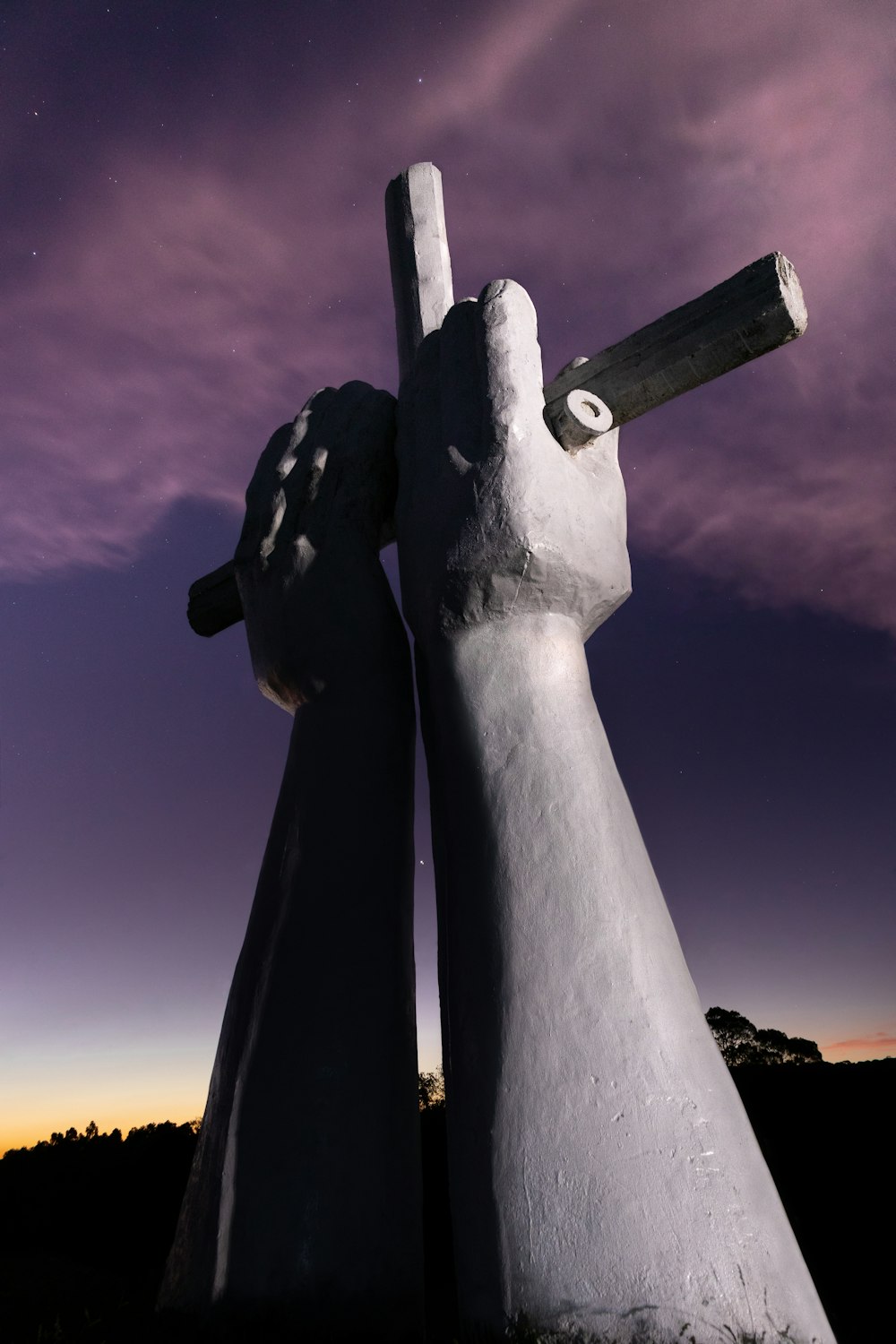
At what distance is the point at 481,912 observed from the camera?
9.34 feet

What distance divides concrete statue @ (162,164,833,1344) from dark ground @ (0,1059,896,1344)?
624 millimetres

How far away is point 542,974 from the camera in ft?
8.64

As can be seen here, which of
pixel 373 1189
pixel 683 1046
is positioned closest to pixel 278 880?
pixel 373 1189

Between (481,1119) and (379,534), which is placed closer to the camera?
(481,1119)

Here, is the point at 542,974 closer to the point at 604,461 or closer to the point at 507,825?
the point at 507,825

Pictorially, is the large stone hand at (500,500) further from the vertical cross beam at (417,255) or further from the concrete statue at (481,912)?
the vertical cross beam at (417,255)

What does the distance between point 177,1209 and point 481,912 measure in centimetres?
448

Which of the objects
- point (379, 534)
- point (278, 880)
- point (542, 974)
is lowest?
point (542, 974)

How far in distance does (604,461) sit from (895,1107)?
Result: 4146 millimetres

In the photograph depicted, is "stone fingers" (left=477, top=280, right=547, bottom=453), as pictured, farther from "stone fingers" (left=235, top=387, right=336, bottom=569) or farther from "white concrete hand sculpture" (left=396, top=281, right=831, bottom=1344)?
"stone fingers" (left=235, top=387, right=336, bottom=569)

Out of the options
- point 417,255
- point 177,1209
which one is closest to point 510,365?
point 417,255

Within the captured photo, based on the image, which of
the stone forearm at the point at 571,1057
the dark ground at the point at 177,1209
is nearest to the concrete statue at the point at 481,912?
the stone forearm at the point at 571,1057

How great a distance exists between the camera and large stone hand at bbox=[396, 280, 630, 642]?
323cm

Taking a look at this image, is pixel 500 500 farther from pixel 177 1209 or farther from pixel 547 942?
pixel 177 1209
